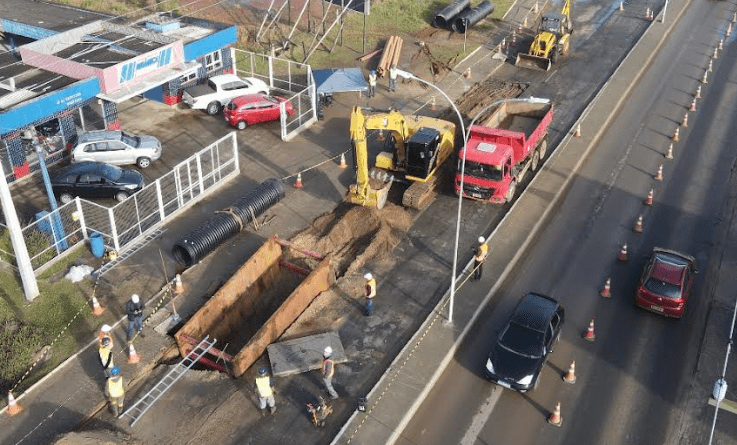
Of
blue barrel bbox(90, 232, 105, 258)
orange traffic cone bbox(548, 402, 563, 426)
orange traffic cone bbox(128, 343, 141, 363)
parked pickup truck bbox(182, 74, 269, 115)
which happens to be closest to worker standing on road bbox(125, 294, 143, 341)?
orange traffic cone bbox(128, 343, 141, 363)

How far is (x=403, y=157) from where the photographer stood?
28.9 m

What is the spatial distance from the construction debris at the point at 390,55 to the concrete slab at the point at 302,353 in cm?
2236

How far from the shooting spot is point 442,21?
4753 centimetres

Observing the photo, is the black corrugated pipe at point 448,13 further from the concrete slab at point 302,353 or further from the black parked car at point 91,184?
the concrete slab at point 302,353

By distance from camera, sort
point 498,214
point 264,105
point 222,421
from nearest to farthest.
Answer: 1. point 222,421
2. point 498,214
3. point 264,105

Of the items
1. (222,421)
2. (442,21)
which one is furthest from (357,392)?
(442,21)

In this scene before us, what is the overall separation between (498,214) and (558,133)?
8.71m

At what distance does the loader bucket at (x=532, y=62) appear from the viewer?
41812mm

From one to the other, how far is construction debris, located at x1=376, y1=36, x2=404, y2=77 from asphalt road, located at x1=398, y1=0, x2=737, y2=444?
13152mm

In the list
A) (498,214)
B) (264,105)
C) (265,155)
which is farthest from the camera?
(264,105)

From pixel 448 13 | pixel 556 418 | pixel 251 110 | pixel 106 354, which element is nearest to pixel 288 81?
pixel 251 110

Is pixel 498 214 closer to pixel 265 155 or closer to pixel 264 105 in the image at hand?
pixel 265 155

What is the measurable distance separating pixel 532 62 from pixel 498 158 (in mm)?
17996

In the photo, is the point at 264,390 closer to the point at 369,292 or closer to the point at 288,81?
the point at 369,292
